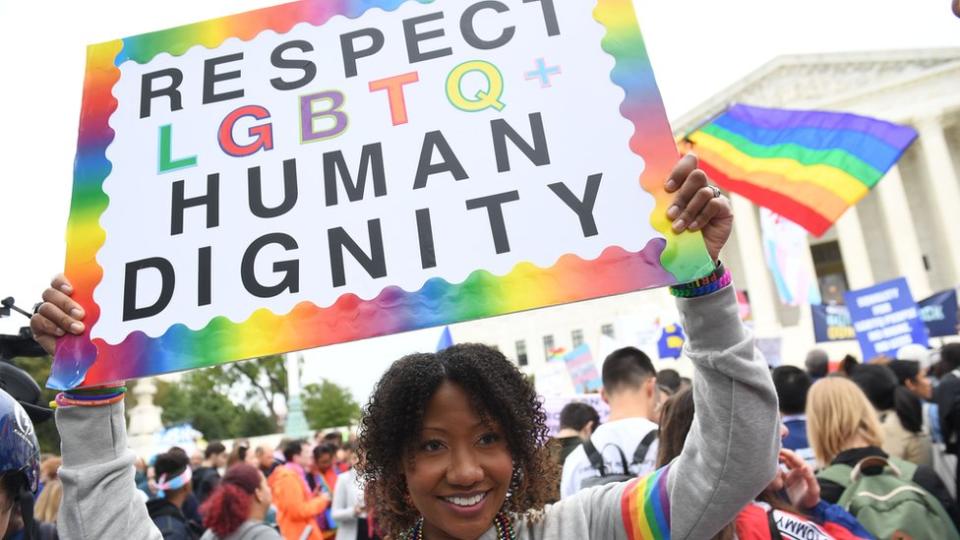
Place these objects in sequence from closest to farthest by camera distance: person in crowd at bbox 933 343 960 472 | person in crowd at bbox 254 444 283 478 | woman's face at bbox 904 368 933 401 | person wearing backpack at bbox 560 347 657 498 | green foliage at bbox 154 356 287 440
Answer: person wearing backpack at bbox 560 347 657 498 → person in crowd at bbox 933 343 960 472 → woman's face at bbox 904 368 933 401 → person in crowd at bbox 254 444 283 478 → green foliage at bbox 154 356 287 440

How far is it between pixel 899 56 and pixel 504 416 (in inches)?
1958

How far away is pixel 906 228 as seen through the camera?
41062 mm

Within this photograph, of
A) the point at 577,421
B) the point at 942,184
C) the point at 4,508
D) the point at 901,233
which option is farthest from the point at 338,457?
the point at 942,184

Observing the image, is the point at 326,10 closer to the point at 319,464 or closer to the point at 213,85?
the point at 213,85

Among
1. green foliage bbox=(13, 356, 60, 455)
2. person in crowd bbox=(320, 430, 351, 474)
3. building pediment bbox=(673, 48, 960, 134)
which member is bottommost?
person in crowd bbox=(320, 430, 351, 474)

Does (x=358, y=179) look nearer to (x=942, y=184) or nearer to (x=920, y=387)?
(x=920, y=387)

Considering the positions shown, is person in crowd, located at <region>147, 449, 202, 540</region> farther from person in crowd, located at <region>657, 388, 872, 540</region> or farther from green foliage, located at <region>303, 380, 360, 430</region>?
green foliage, located at <region>303, 380, 360, 430</region>

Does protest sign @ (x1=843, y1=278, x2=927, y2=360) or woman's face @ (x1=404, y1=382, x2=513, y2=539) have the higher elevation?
protest sign @ (x1=843, y1=278, x2=927, y2=360)

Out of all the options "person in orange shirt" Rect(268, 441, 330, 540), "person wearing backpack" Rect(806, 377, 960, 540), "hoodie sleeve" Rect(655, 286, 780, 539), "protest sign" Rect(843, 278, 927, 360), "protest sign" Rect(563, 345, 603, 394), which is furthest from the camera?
"protest sign" Rect(563, 345, 603, 394)

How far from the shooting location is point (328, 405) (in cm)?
6238

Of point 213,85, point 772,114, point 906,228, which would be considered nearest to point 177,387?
point 906,228

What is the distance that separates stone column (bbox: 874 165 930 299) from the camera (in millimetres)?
40056

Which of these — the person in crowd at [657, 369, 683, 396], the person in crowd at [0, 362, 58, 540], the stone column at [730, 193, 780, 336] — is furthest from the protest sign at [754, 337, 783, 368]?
the stone column at [730, 193, 780, 336]

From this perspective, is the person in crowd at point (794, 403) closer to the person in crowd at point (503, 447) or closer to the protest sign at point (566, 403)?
the protest sign at point (566, 403)
